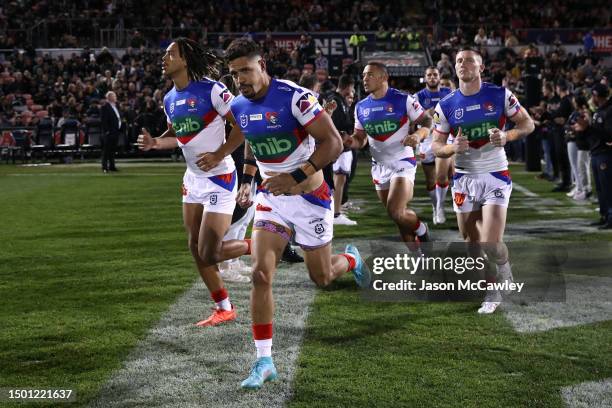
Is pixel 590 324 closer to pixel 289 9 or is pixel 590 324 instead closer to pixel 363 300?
pixel 363 300

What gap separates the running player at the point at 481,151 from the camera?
278 inches

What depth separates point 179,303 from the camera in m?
7.38

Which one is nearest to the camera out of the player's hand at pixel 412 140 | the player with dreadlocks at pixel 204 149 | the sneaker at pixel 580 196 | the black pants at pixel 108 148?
the player with dreadlocks at pixel 204 149

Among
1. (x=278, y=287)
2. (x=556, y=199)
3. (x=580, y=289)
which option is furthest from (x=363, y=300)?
(x=556, y=199)

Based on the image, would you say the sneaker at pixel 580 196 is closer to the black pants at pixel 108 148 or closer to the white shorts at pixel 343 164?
the white shorts at pixel 343 164

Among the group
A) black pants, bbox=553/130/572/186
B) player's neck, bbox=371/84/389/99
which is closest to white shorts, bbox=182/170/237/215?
player's neck, bbox=371/84/389/99

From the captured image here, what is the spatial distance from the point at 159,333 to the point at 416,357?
203cm

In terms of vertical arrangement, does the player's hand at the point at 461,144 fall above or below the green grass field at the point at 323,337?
above

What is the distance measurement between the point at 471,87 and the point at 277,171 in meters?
2.42

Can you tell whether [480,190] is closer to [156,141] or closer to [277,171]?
[277,171]

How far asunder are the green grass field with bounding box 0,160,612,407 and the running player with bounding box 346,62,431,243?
1.32m

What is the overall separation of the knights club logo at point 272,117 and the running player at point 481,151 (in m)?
2.17

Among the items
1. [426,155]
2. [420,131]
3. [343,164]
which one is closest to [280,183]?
[420,131]

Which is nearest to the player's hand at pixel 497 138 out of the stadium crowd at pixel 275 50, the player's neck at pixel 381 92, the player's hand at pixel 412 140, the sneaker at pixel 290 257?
the player's hand at pixel 412 140
